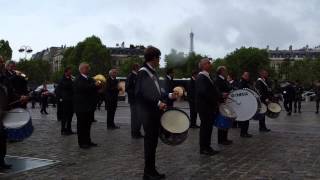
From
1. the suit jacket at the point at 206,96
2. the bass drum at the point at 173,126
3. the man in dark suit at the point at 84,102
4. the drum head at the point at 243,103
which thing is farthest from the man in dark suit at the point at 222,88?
the bass drum at the point at 173,126

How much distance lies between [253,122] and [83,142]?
932 centimetres

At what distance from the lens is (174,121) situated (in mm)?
8664

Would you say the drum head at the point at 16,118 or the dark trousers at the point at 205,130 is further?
the dark trousers at the point at 205,130

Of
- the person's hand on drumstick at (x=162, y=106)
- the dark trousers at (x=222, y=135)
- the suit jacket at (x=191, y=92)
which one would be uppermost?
the suit jacket at (x=191, y=92)

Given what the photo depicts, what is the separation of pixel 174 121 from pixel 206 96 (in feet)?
8.12

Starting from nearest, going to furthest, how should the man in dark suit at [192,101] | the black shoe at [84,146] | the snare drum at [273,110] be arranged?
the black shoe at [84,146]
the snare drum at [273,110]
the man in dark suit at [192,101]

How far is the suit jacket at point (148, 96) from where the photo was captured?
8.45m

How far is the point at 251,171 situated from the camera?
8898mm

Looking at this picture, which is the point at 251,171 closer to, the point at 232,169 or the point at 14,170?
the point at 232,169

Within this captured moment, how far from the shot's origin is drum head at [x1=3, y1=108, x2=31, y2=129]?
8952mm

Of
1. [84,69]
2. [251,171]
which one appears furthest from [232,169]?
[84,69]

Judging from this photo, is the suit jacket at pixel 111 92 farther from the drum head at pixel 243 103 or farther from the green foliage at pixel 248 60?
the green foliage at pixel 248 60

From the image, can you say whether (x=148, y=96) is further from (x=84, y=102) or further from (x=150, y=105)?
(x=84, y=102)

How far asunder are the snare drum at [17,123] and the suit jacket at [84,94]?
283cm
